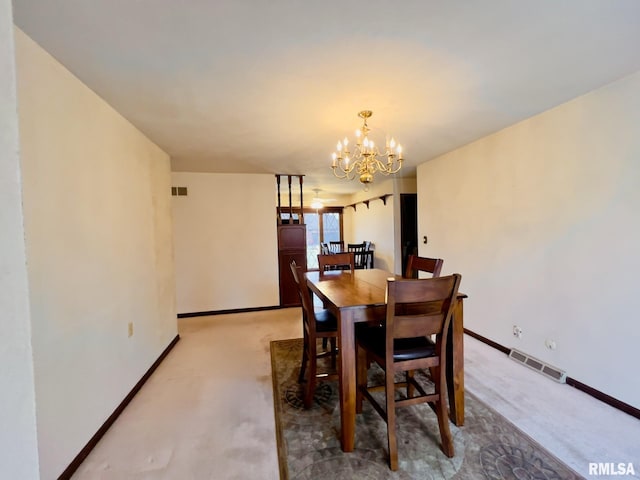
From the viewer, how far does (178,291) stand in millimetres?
4531

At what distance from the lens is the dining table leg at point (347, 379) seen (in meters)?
1.72

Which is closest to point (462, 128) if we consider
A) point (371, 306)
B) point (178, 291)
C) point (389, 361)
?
point (371, 306)

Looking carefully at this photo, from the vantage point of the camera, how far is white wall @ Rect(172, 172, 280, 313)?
14.8ft

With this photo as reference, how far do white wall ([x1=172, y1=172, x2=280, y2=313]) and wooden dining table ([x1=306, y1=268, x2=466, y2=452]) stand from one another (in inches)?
98.3

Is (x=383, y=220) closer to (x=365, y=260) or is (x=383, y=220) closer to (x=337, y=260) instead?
(x=365, y=260)

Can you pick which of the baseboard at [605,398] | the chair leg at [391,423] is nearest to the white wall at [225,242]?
the chair leg at [391,423]

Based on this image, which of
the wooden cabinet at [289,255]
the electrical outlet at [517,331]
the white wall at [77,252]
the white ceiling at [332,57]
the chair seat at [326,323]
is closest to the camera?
the white ceiling at [332,57]

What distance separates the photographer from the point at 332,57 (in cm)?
171

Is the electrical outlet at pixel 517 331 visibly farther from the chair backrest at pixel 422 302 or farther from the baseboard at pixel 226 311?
the baseboard at pixel 226 311

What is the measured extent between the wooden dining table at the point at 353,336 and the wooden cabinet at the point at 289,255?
2517 millimetres

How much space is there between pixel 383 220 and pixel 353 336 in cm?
484

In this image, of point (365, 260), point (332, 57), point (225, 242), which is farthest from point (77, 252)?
point (365, 260)

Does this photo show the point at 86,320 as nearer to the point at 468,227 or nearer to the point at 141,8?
the point at 141,8

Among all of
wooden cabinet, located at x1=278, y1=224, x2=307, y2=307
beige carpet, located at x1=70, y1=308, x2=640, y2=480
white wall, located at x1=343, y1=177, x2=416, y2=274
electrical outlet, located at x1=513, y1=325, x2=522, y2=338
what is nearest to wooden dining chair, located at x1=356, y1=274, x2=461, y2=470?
beige carpet, located at x1=70, y1=308, x2=640, y2=480
